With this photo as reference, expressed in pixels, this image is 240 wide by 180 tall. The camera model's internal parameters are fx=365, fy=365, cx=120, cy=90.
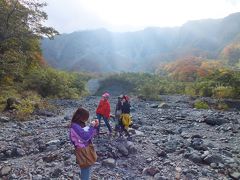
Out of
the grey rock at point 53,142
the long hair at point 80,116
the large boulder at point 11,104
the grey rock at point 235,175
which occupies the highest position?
the long hair at point 80,116

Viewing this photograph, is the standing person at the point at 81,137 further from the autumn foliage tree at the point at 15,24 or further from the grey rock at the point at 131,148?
the autumn foliage tree at the point at 15,24

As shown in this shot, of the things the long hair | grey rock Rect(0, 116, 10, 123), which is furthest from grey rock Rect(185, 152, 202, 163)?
grey rock Rect(0, 116, 10, 123)

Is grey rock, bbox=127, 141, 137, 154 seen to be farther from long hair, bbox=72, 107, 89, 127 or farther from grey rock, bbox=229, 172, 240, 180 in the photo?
long hair, bbox=72, 107, 89, 127

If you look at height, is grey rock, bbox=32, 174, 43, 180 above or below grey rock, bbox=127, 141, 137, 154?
below

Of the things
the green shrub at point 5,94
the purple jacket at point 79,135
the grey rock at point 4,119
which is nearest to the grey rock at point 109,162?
the purple jacket at point 79,135

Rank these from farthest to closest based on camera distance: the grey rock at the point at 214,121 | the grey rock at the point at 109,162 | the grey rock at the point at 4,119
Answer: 1. the grey rock at the point at 214,121
2. the grey rock at the point at 4,119
3. the grey rock at the point at 109,162

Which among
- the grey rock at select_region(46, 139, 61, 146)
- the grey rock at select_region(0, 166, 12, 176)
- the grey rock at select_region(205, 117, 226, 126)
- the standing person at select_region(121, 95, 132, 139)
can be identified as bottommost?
the grey rock at select_region(205, 117, 226, 126)

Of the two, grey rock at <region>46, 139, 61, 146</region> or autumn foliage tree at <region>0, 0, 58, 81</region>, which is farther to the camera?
autumn foliage tree at <region>0, 0, 58, 81</region>

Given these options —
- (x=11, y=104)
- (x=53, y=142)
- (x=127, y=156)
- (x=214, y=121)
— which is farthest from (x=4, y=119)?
(x=214, y=121)

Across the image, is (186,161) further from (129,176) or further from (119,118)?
(119,118)

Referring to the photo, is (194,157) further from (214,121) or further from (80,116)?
(214,121)

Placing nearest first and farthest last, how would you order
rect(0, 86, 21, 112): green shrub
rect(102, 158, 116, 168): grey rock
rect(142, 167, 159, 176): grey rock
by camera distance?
rect(142, 167, 159, 176): grey rock, rect(102, 158, 116, 168): grey rock, rect(0, 86, 21, 112): green shrub

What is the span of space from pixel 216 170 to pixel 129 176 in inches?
112

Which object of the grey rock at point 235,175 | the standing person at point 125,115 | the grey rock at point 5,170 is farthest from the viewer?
the standing person at point 125,115
